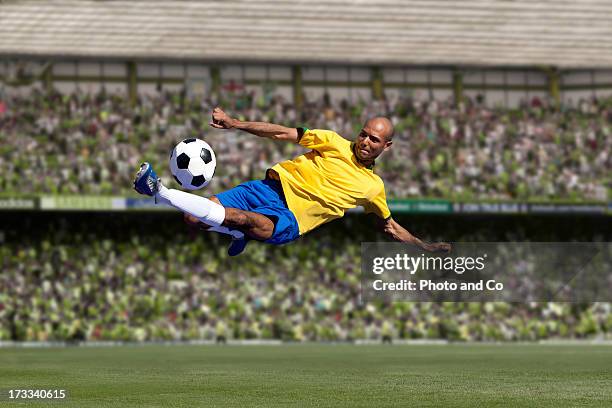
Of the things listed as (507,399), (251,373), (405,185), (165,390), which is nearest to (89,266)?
(405,185)

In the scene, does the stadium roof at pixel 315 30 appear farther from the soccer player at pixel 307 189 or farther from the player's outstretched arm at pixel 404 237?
the soccer player at pixel 307 189

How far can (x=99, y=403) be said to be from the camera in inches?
594

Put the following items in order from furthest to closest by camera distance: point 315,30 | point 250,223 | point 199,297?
point 315,30, point 199,297, point 250,223

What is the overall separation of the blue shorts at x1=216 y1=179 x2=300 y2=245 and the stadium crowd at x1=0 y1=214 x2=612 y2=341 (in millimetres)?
25162

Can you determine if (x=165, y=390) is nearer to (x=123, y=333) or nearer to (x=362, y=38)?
(x=123, y=333)

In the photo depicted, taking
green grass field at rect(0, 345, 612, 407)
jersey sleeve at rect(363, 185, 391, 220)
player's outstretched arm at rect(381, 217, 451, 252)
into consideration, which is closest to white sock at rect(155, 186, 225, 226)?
jersey sleeve at rect(363, 185, 391, 220)

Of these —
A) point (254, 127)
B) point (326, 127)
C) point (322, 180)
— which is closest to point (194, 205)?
point (254, 127)

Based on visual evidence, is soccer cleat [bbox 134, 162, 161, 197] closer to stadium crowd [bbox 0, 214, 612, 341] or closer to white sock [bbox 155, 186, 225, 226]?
white sock [bbox 155, 186, 225, 226]

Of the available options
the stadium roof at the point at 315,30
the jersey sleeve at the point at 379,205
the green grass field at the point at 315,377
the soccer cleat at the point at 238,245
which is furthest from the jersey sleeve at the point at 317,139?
the stadium roof at the point at 315,30

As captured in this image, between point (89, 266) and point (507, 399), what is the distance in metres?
25.7

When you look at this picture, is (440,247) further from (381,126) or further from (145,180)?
(145,180)

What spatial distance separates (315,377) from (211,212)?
843cm

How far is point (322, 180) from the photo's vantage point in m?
13.1

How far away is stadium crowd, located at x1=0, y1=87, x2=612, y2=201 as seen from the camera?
129 feet
